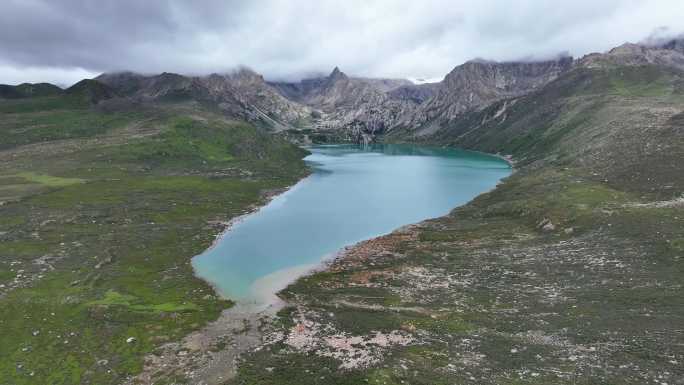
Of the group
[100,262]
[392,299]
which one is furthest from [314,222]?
[392,299]

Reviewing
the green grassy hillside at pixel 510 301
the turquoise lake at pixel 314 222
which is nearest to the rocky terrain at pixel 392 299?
the green grassy hillside at pixel 510 301

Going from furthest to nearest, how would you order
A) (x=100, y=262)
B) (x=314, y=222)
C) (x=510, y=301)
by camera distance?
(x=314, y=222)
(x=100, y=262)
(x=510, y=301)

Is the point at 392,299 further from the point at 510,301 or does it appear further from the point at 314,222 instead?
the point at 314,222

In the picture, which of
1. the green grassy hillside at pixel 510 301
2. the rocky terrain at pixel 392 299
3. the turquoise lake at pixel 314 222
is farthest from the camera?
the turquoise lake at pixel 314 222

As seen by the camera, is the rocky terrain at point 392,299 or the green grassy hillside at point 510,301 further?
the rocky terrain at point 392,299

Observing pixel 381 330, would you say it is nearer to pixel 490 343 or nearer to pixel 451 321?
pixel 451 321

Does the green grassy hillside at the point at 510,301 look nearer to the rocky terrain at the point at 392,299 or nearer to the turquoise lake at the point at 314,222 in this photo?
the rocky terrain at the point at 392,299

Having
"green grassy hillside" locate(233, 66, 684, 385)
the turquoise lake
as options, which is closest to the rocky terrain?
"green grassy hillside" locate(233, 66, 684, 385)

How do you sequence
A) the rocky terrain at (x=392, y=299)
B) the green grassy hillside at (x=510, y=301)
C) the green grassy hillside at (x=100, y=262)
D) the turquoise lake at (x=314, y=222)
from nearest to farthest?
the green grassy hillside at (x=510, y=301) < the rocky terrain at (x=392, y=299) < the green grassy hillside at (x=100, y=262) < the turquoise lake at (x=314, y=222)
